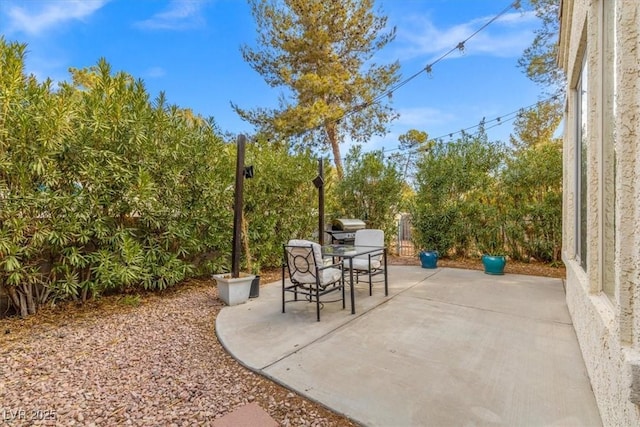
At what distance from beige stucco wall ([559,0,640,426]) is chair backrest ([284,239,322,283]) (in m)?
2.48

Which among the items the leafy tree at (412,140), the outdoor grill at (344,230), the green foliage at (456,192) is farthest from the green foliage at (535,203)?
the leafy tree at (412,140)

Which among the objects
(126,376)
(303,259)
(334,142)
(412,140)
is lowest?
(126,376)

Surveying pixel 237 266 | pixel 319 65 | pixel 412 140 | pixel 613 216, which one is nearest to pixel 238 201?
pixel 237 266

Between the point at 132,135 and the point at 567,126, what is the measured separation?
6016 millimetres

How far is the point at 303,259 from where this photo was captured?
12.3ft

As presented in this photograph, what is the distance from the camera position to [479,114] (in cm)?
1239

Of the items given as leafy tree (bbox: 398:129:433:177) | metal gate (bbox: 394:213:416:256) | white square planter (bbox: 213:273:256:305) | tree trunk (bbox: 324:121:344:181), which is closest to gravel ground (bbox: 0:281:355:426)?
white square planter (bbox: 213:273:256:305)

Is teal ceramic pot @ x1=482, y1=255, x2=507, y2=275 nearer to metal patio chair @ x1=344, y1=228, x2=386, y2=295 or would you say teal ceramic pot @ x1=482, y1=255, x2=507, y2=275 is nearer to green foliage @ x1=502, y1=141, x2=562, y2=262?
green foliage @ x1=502, y1=141, x2=562, y2=262

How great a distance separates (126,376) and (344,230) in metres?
5.96

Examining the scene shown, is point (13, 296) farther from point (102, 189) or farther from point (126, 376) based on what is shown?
point (126, 376)

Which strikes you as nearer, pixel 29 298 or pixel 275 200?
pixel 29 298

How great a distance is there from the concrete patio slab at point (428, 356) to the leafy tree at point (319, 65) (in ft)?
25.3

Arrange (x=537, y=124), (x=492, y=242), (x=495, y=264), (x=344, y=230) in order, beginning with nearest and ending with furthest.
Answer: (x=495, y=264)
(x=492, y=242)
(x=344, y=230)
(x=537, y=124)

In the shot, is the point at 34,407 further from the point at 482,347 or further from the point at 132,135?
the point at 482,347
